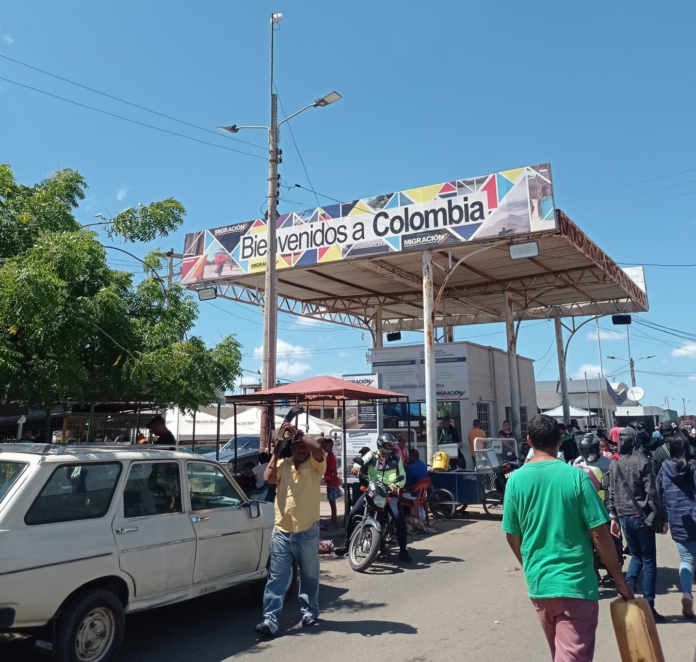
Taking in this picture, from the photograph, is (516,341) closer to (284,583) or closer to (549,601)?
(284,583)

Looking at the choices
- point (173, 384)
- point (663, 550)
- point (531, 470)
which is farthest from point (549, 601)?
point (663, 550)

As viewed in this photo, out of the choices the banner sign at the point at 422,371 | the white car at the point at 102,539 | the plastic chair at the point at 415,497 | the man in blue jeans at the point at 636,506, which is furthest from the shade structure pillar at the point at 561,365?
the white car at the point at 102,539

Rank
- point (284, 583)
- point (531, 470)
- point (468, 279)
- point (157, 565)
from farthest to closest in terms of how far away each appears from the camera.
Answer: point (468, 279), point (284, 583), point (157, 565), point (531, 470)

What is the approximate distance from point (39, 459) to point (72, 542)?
694mm

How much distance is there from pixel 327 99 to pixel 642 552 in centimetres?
932

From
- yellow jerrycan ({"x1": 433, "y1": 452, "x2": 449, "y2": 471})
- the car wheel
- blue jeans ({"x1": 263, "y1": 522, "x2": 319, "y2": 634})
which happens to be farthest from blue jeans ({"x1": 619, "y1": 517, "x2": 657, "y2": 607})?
yellow jerrycan ({"x1": 433, "y1": 452, "x2": 449, "y2": 471})

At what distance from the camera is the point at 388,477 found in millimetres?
9086

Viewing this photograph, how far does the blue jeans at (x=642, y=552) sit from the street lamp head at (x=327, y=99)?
8.88m

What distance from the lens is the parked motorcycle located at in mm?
8148

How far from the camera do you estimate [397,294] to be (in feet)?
77.9

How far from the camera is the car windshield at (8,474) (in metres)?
4.42

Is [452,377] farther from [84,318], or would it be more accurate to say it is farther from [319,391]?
[84,318]

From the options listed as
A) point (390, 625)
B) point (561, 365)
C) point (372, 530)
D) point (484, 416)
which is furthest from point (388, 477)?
point (561, 365)

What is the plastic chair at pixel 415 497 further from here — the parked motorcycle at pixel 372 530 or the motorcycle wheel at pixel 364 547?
the motorcycle wheel at pixel 364 547
